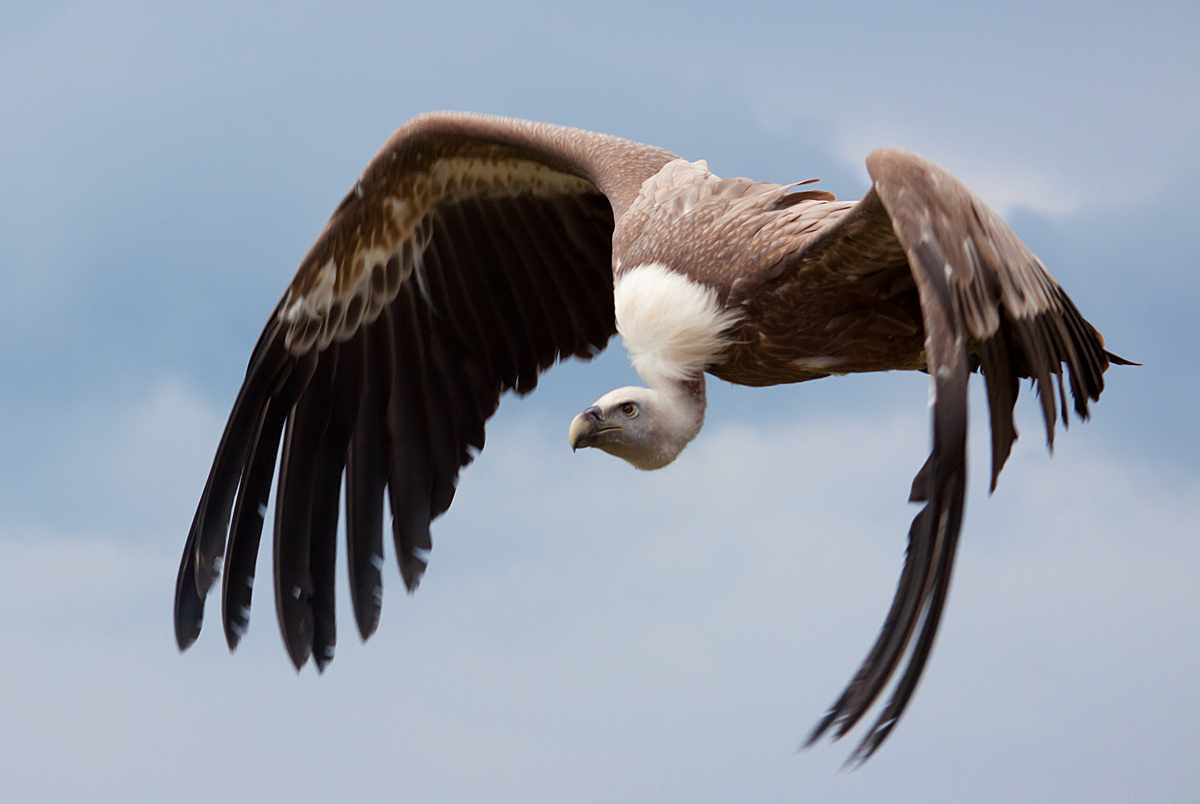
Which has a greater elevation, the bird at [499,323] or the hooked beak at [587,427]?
the bird at [499,323]

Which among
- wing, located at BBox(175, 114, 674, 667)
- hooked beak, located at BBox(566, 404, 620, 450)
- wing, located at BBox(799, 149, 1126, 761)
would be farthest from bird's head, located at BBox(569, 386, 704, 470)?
wing, located at BBox(175, 114, 674, 667)

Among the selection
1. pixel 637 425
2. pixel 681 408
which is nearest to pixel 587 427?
pixel 637 425

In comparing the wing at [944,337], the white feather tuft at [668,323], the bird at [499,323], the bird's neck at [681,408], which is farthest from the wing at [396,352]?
the wing at [944,337]

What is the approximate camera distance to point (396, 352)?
591 centimetres

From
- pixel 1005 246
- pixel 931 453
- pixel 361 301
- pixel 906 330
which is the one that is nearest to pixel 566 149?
pixel 361 301

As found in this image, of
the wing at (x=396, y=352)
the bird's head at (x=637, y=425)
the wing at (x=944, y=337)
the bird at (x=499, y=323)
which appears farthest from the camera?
the wing at (x=396, y=352)

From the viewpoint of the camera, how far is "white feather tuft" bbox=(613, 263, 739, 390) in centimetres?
443

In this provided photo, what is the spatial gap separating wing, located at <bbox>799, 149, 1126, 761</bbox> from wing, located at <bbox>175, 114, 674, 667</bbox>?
75.0 inches

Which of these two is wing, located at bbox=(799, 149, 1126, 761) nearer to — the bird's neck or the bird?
the bird

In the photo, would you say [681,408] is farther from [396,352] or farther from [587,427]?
[396,352]

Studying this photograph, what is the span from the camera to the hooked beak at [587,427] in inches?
177

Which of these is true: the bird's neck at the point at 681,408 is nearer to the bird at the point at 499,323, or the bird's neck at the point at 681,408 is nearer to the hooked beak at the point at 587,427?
the bird at the point at 499,323

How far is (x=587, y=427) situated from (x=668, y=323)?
0.47 metres

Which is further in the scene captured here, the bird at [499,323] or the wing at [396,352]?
the wing at [396,352]
